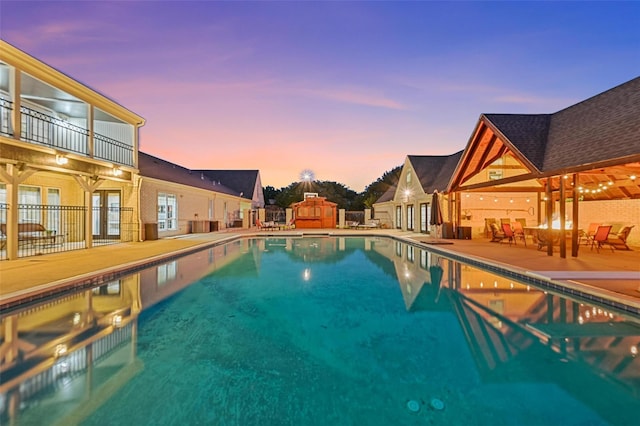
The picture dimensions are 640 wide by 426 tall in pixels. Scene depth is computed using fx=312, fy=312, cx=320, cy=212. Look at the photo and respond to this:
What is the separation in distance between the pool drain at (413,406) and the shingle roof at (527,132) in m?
9.90

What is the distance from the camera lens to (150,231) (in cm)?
1473

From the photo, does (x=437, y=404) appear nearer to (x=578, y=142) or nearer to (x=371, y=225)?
(x=578, y=142)

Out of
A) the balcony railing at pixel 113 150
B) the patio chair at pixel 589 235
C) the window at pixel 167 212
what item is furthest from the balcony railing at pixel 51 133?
the patio chair at pixel 589 235

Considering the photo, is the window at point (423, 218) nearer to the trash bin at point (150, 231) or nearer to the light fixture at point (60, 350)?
the trash bin at point (150, 231)

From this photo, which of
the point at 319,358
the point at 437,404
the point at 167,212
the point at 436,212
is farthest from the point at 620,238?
the point at 167,212

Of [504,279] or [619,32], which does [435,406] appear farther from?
[619,32]

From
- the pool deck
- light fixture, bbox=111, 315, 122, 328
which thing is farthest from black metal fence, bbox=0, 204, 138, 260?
light fixture, bbox=111, 315, 122, 328

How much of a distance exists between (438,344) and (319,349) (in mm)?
1618

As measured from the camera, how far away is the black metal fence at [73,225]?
11.5 m

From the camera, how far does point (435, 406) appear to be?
288cm

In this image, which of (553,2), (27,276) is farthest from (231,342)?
(553,2)

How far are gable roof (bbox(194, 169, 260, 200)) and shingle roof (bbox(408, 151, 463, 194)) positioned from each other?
664 inches

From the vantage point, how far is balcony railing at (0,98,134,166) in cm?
1104

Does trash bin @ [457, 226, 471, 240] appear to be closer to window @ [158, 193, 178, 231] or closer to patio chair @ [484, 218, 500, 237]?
patio chair @ [484, 218, 500, 237]
